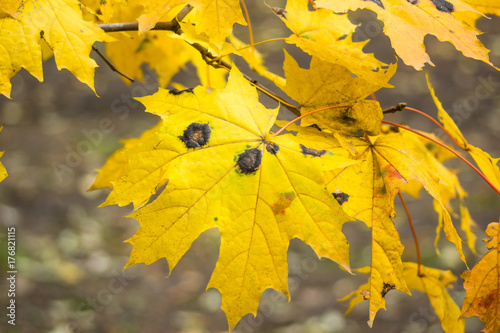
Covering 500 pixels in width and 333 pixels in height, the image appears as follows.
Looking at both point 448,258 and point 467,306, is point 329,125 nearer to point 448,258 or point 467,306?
point 467,306

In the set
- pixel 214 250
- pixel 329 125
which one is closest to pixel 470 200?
pixel 214 250

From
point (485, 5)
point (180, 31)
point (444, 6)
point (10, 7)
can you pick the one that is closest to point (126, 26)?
point (180, 31)

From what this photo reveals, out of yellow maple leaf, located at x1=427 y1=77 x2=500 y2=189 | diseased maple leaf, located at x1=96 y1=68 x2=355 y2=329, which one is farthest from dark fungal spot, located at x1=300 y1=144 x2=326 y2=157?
yellow maple leaf, located at x1=427 y1=77 x2=500 y2=189

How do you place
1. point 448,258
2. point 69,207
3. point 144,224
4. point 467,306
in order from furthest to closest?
point 69,207, point 448,258, point 467,306, point 144,224

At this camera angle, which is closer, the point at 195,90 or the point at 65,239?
the point at 195,90

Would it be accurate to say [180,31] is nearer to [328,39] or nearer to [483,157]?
[328,39]

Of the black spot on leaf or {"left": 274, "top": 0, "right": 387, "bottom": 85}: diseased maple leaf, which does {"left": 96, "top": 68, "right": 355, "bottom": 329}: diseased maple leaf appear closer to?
the black spot on leaf

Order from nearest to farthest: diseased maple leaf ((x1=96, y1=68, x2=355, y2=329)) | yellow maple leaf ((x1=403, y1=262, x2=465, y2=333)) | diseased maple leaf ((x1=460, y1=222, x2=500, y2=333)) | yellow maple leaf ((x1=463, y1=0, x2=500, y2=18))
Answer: diseased maple leaf ((x1=96, y1=68, x2=355, y2=329)) → diseased maple leaf ((x1=460, y1=222, x2=500, y2=333)) → yellow maple leaf ((x1=463, y1=0, x2=500, y2=18)) → yellow maple leaf ((x1=403, y1=262, x2=465, y2=333))
